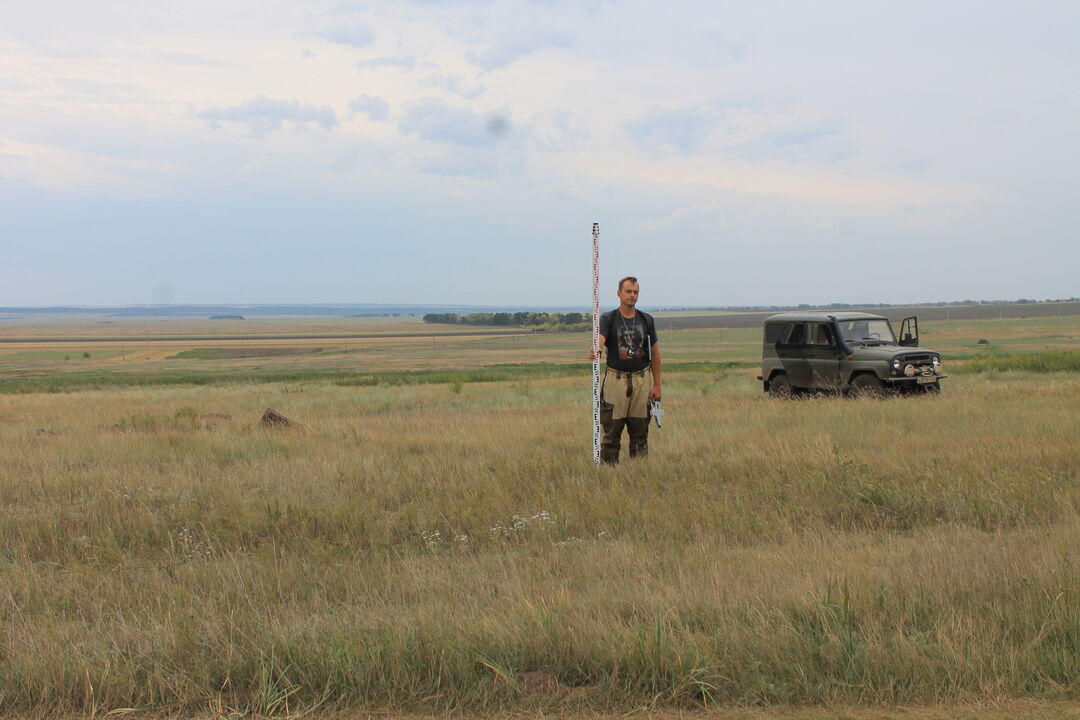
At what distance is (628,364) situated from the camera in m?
8.63

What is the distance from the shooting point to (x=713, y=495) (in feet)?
24.7

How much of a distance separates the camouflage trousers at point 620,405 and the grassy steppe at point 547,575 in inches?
15.1

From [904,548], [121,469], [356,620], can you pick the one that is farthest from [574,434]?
[356,620]

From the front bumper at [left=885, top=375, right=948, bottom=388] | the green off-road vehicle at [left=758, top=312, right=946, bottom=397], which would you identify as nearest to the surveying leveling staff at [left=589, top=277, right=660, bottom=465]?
the green off-road vehicle at [left=758, top=312, right=946, bottom=397]

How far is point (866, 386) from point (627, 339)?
9.47m

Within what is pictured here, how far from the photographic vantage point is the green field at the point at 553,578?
3855 millimetres

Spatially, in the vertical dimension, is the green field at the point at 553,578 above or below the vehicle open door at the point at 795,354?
below

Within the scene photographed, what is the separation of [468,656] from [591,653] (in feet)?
1.92

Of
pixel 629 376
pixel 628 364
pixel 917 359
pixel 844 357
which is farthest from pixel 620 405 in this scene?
pixel 917 359

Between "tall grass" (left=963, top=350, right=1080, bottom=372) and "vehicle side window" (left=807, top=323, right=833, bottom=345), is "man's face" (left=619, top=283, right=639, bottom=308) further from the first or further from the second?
"tall grass" (left=963, top=350, right=1080, bottom=372)

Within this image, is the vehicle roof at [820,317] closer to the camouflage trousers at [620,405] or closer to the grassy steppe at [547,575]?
the grassy steppe at [547,575]

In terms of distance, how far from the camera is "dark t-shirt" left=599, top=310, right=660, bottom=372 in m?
8.61

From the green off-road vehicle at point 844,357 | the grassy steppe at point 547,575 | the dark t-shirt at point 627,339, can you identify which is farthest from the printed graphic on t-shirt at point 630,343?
the green off-road vehicle at point 844,357

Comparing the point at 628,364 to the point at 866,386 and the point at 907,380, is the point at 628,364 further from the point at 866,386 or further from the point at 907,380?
the point at 907,380
